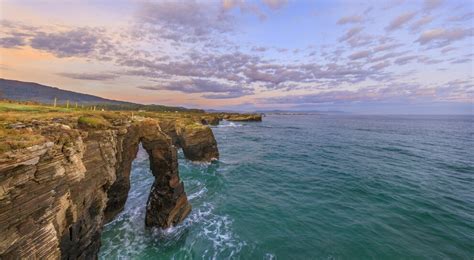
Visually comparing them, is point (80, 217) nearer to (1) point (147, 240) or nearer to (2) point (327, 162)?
(1) point (147, 240)

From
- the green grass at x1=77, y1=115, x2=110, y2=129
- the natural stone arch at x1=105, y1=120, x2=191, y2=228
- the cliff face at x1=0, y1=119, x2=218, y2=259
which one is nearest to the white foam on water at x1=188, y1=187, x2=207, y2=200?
the cliff face at x1=0, y1=119, x2=218, y2=259

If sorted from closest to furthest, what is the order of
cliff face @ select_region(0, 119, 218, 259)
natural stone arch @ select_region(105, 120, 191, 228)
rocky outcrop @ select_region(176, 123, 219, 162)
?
1. cliff face @ select_region(0, 119, 218, 259)
2. natural stone arch @ select_region(105, 120, 191, 228)
3. rocky outcrop @ select_region(176, 123, 219, 162)

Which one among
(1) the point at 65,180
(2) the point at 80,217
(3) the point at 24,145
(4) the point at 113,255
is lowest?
(4) the point at 113,255

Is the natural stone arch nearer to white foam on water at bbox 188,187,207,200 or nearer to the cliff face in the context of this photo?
the cliff face

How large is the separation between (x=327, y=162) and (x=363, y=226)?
25.2m

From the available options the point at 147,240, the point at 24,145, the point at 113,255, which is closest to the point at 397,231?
the point at 147,240

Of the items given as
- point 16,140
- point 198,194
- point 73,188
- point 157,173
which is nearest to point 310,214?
point 198,194

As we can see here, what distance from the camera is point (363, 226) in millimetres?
21875

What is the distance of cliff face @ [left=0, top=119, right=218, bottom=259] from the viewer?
8.98 meters

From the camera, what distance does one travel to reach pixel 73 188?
12758 mm

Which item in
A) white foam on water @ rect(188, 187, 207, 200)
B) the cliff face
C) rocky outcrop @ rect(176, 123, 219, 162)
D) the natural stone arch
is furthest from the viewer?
rocky outcrop @ rect(176, 123, 219, 162)

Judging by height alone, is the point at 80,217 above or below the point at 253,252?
above

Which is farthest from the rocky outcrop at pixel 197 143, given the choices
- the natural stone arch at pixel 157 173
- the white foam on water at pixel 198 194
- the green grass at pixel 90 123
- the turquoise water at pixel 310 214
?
the green grass at pixel 90 123

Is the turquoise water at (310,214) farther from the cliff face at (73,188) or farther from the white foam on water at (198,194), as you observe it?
the cliff face at (73,188)
